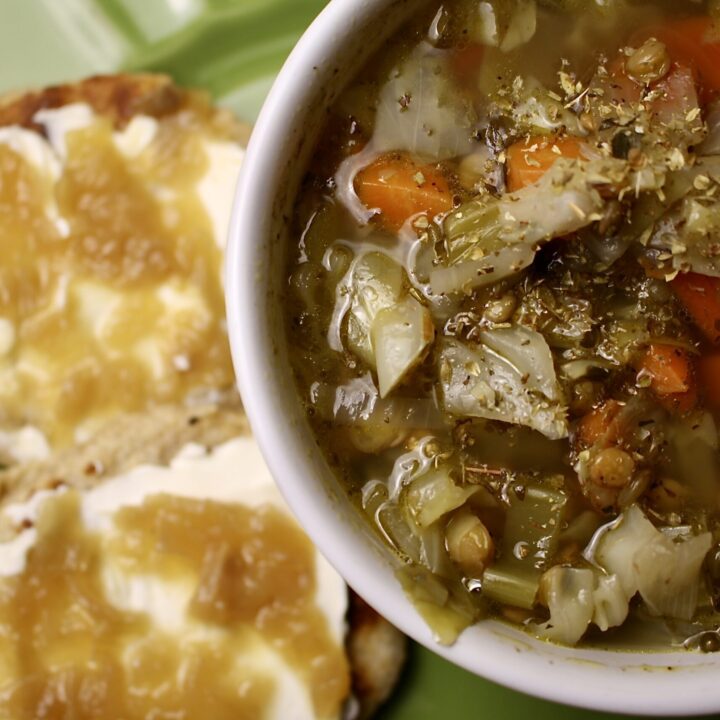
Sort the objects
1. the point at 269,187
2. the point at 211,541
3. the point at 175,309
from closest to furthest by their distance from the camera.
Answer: the point at 269,187 → the point at 211,541 → the point at 175,309

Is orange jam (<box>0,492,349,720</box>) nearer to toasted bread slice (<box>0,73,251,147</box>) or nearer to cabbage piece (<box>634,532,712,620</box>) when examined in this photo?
cabbage piece (<box>634,532,712,620</box>)

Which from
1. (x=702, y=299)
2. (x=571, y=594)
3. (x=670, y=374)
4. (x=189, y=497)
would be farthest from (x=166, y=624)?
(x=702, y=299)

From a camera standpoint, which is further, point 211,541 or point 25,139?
point 25,139

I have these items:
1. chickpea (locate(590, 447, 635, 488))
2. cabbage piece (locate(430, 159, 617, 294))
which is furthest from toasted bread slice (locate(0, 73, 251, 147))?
chickpea (locate(590, 447, 635, 488))

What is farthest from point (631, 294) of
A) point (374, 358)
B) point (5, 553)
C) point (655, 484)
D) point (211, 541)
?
point (5, 553)

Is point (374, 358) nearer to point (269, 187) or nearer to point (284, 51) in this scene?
point (269, 187)

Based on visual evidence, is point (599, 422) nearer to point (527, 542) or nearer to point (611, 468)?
point (611, 468)
